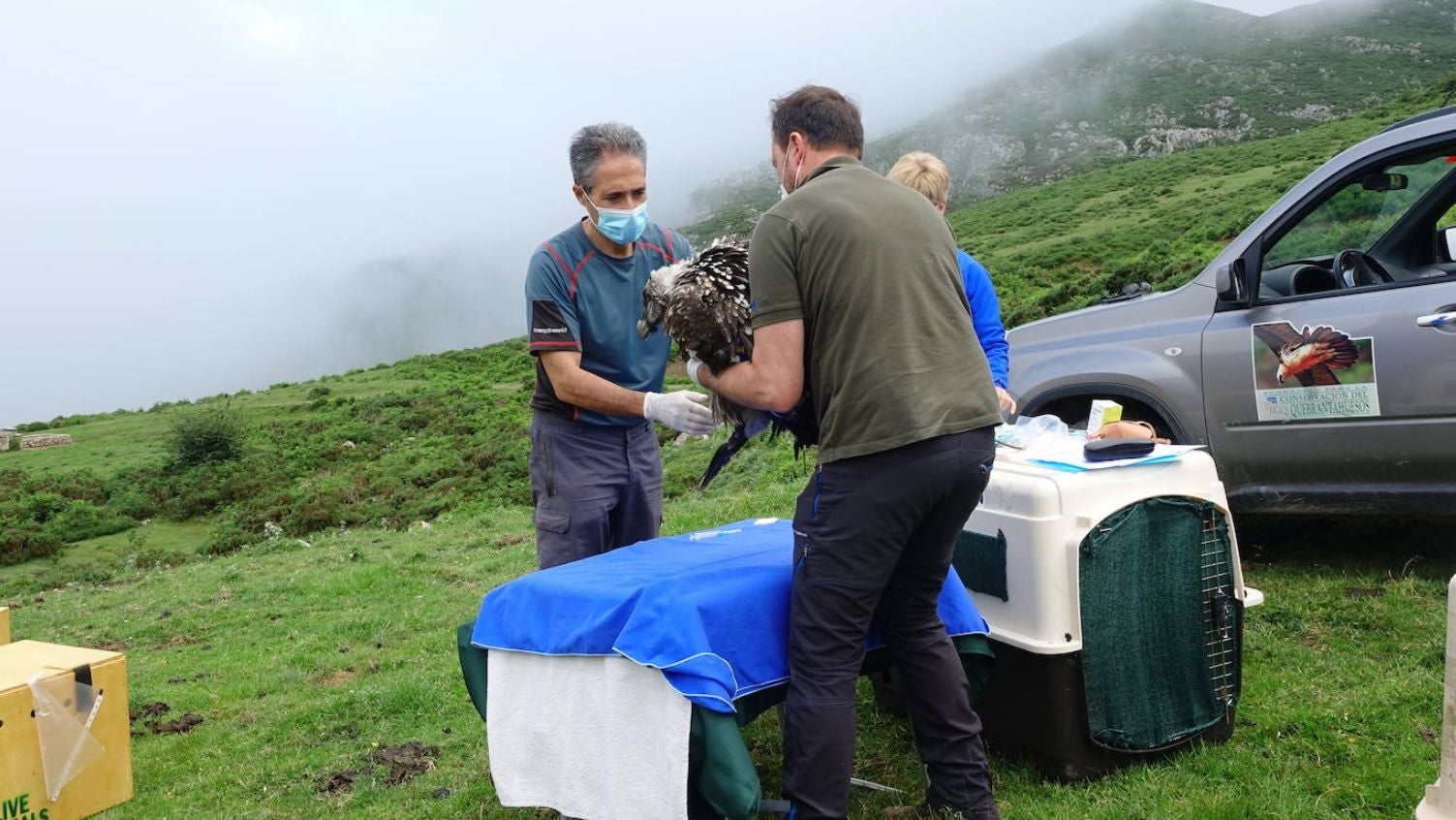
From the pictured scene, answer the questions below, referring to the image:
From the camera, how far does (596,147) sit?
4.27m

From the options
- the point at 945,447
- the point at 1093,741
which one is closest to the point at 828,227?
the point at 945,447

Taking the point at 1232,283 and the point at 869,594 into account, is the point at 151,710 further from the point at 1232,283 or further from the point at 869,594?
the point at 1232,283

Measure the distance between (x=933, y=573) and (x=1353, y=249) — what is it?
164 inches

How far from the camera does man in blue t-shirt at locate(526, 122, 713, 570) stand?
4094 mm

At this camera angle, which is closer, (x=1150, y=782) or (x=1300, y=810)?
(x=1300, y=810)

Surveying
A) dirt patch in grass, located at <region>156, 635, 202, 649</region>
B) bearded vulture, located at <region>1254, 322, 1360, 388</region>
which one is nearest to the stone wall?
dirt patch in grass, located at <region>156, 635, 202, 649</region>

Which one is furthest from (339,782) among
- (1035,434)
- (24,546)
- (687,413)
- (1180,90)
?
(1180,90)

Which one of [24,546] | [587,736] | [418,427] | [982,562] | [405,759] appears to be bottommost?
[24,546]

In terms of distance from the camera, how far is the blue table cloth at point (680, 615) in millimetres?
3029

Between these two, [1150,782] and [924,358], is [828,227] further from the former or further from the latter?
[1150,782]

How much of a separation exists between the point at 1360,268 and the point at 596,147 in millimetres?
4315

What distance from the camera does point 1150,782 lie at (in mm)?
3646

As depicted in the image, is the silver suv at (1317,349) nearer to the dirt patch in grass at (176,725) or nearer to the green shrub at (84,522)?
the dirt patch in grass at (176,725)

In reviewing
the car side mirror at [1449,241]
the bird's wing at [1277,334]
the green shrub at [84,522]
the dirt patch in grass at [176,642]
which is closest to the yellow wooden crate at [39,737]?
the dirt patch in grass at [176,642]
